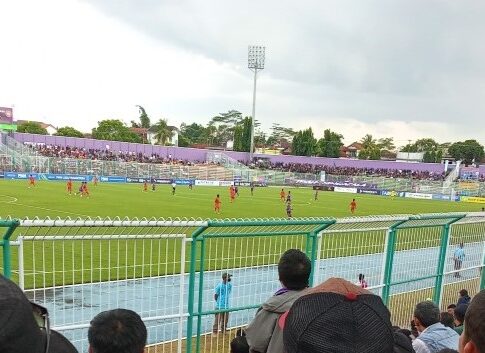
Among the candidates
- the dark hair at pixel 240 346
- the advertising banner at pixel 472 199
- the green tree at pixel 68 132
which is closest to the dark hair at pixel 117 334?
the dark hair at pixel 240 346

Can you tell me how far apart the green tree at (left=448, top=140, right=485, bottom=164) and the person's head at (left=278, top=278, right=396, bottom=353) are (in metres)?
105

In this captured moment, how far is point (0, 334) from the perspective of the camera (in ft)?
3.71

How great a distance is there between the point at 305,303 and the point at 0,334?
1009 mm

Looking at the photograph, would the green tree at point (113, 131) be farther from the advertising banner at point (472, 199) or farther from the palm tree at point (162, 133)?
the advertising banner at point (472, 199)

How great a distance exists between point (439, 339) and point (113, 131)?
292ft

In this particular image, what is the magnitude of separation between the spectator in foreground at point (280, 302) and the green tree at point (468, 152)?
103503 millimetres

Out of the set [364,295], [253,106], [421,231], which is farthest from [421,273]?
[253,106]

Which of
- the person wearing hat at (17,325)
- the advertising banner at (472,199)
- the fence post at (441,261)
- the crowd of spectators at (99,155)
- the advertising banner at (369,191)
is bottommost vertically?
the advertising banner at (369,191)

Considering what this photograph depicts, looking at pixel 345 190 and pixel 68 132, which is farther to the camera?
pixel 68 132

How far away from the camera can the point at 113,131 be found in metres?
88.2

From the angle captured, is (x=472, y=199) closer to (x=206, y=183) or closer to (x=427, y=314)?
(x=206, y=183)

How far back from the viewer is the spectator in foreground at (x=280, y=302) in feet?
9.78

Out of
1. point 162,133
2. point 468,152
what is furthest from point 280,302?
point 468,152

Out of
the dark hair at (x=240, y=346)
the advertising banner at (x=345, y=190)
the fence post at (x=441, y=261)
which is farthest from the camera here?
the advertising banner at (x=345, y=190)
